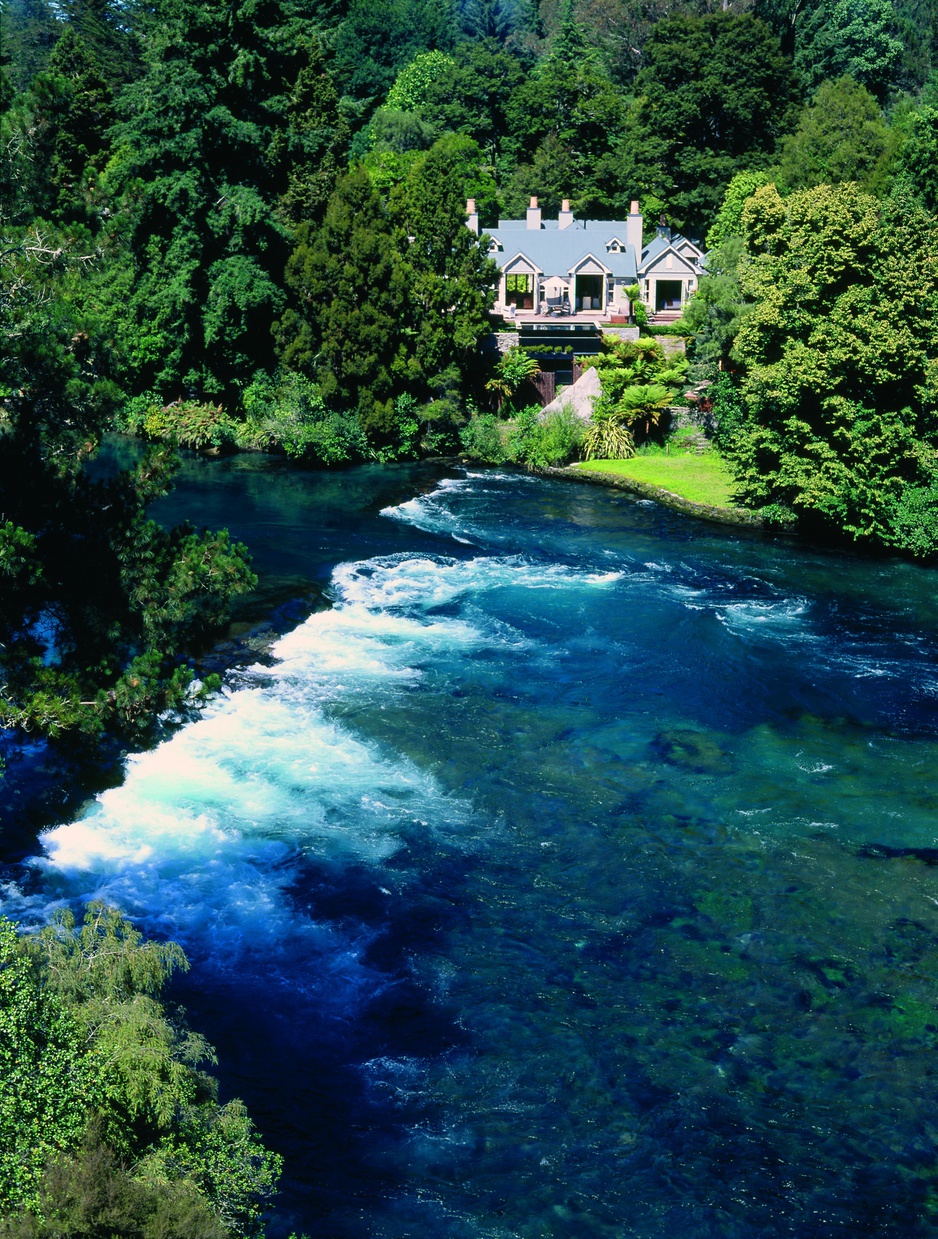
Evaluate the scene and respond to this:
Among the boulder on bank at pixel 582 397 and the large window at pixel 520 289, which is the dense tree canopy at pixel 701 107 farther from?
the boulder on bank at pixel 582 397

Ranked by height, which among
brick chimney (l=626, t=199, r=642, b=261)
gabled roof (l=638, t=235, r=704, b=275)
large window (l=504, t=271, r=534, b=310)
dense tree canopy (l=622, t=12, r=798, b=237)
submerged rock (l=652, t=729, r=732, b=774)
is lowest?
submerged rock (l=652, t=729, r=732, b=774)

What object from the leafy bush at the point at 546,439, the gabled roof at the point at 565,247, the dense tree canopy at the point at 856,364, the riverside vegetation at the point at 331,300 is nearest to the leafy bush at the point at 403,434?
the riverside vegetation at the point at 331,300

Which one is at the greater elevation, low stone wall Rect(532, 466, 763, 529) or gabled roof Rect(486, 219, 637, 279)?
gabled roof Rect(486, 219, 637, 279)

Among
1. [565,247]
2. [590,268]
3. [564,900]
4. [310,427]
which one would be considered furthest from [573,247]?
[564,900]

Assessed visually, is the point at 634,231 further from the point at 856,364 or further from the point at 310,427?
the point at 856,364

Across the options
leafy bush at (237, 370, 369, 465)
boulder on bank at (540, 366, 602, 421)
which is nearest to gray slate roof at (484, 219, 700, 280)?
boulder on bank at (540, 366, 602, 421)

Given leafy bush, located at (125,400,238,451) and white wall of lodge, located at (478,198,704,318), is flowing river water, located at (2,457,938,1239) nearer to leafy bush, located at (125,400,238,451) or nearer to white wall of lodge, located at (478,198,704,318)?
leafy bush, located at (125,400,238,451)
